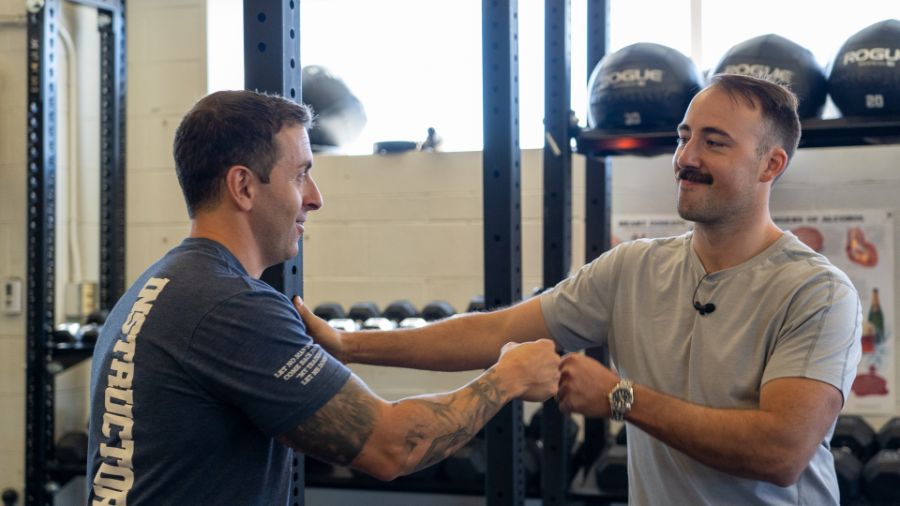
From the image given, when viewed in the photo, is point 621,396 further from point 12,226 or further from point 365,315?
point 12,226

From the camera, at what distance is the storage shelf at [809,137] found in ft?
8.13

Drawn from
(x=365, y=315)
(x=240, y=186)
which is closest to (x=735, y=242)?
(x=240, y=186)

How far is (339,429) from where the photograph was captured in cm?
137

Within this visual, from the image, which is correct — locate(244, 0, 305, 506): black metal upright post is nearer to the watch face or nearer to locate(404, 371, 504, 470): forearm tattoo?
locate(404, 371, 504, 470): forearm tattoo

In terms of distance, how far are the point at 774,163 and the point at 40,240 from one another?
9.34 feet

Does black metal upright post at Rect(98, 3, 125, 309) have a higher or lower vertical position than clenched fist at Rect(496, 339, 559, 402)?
higher

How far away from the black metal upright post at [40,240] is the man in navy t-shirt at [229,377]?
93.9 inches

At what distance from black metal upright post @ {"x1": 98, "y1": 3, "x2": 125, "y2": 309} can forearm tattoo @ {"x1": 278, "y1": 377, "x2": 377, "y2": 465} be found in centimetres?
Answer: 286

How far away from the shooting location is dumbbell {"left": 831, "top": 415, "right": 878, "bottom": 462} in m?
2.97

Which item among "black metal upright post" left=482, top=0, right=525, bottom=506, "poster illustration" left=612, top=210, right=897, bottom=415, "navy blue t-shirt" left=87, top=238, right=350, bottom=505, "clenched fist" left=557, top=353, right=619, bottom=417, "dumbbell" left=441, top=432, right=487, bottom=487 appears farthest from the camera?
"poster illustration" left=612, top=210, right=897, bottom=415

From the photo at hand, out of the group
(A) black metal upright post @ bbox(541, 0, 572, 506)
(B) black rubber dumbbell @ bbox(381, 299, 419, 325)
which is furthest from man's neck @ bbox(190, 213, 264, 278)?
(B) black rubber dumbbell @ bbox(381, 299, 419, 325)

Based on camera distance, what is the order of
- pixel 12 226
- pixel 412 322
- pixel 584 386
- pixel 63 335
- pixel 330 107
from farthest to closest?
pixel 12 226
pixel 63 335
pixel 330 107
pixel 412 322
pixel 584 386

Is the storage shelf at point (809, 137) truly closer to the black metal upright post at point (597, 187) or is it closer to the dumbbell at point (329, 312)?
the black metal upright post at point (597, 187)

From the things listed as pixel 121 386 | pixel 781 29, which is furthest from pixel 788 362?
pixel 781 29
